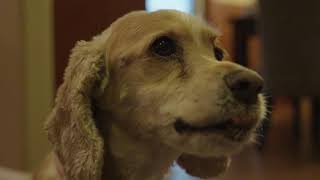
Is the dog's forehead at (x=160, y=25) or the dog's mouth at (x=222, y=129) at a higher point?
the dog's forehead at (x=160, y=25)

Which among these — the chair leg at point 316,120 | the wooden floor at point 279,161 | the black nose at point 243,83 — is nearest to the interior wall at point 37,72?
the wooden floor at point 279,161

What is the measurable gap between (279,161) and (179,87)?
6.46 ft

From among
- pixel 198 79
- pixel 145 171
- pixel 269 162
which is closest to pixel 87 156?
pixel 145 171

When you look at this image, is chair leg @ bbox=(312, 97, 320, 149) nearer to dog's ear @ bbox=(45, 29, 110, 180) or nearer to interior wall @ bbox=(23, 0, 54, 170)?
interior wall @ bbox=(23, 0, 54, 170)

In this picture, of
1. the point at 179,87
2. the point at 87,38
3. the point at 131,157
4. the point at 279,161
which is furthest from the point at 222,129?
the point at 279,161

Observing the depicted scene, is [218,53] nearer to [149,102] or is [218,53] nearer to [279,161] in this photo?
[149,102]

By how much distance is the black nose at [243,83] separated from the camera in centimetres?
103

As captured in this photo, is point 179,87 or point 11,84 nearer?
point 179,87

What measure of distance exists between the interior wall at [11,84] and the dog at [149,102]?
776 millimetres

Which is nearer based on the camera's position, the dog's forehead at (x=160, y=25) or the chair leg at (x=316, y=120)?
the dog's forehead at (x=160, y=25)

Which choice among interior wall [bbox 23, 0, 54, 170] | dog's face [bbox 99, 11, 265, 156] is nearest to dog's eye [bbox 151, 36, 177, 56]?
dog's face [bbox 99, 11, 265, 156]

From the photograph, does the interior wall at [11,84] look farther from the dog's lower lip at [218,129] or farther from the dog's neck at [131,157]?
the dog's lower lip at [218,129]

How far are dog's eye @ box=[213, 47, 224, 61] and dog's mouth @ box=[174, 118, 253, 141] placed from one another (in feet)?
0.79

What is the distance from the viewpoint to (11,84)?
6.71ft
